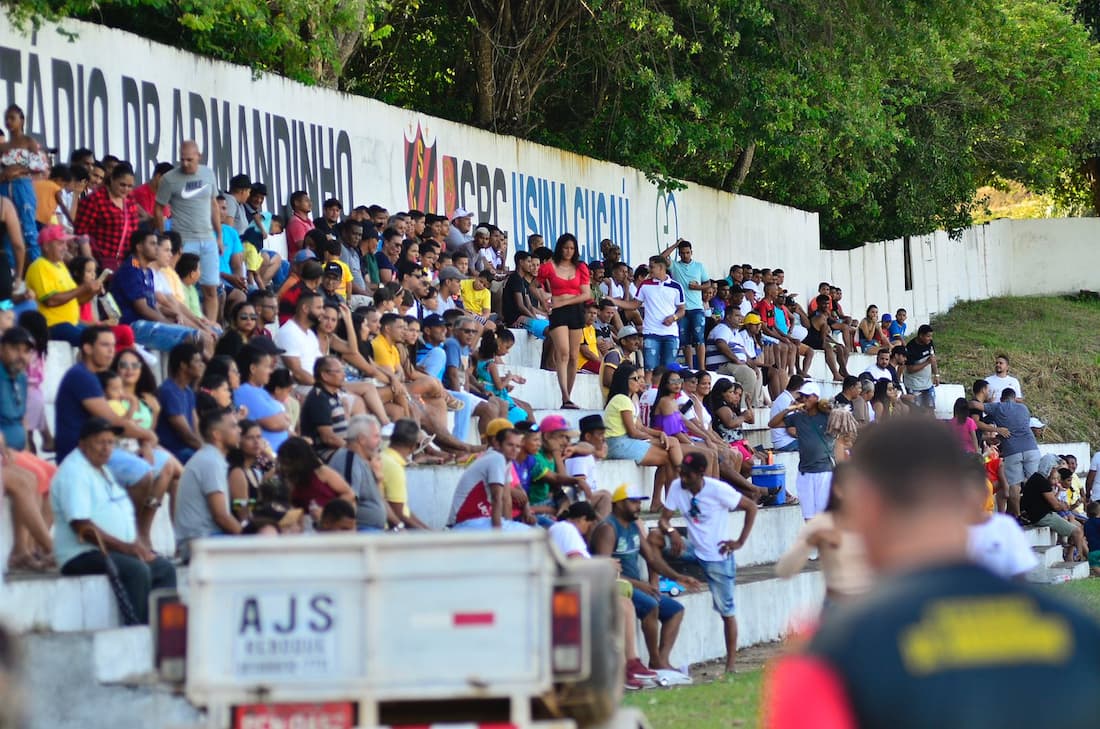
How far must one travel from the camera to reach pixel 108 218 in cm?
1311

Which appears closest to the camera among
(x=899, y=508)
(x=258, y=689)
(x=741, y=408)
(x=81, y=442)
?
(x=899, y=508)

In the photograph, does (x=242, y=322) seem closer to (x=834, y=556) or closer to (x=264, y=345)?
(x=264, y=345)

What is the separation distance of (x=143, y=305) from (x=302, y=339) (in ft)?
4.97

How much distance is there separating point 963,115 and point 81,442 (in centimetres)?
2962

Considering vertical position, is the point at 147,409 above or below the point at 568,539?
above

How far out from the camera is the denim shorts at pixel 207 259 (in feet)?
45.7

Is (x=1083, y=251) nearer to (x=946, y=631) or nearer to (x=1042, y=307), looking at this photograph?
(x=1042, y=307)

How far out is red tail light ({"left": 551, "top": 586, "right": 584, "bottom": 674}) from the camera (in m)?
7.25

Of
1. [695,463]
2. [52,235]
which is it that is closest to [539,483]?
[695,463]

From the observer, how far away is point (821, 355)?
27.0 meters

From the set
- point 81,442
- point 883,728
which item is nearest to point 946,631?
point 883,728

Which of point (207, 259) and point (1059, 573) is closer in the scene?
point (207, 259)

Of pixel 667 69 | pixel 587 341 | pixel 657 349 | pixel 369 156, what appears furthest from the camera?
pixel 667 69

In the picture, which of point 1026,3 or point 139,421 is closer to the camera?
point 139,421
